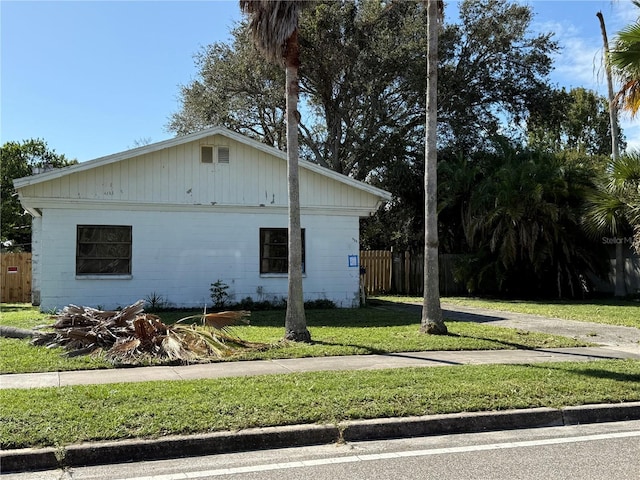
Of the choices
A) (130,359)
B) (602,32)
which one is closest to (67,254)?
(130,359)

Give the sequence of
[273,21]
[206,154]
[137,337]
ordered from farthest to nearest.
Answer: [206,154] < [273,21] < [137,337]

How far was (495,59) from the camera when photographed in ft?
96.2

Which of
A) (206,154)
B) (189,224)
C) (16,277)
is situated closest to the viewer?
(189,224)

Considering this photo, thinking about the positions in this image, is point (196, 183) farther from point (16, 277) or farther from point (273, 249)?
point (16, 277)

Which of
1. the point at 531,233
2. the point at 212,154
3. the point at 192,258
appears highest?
the point at 212,154

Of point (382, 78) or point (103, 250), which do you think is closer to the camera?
point (103, 250)

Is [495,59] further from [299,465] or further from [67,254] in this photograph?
[299,465]

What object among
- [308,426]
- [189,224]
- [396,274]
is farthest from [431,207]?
[396,274]

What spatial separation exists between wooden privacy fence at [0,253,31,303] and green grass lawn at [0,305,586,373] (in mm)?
7168

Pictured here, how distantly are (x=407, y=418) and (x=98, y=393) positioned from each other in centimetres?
346

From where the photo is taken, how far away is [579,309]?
17984 millimetres

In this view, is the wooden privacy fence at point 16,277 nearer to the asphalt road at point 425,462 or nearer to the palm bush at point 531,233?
the palm bush at point 531,233

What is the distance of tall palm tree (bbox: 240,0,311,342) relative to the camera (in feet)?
36.7

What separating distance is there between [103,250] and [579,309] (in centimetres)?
1385
